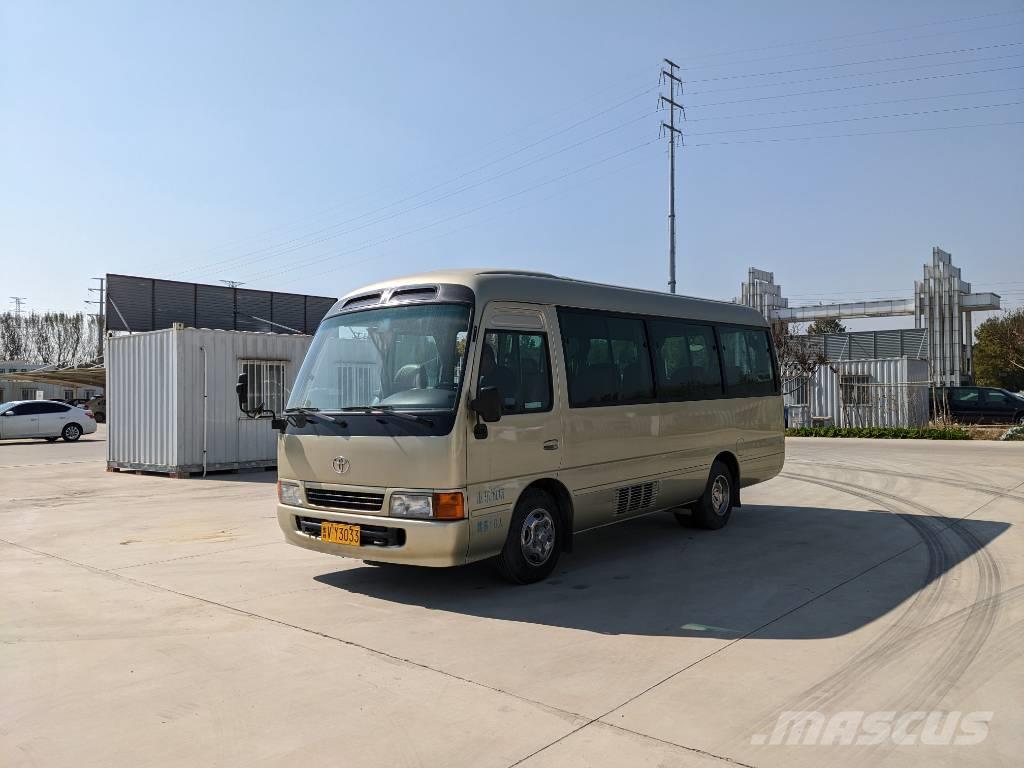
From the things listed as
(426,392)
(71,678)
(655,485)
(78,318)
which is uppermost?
(78,318)

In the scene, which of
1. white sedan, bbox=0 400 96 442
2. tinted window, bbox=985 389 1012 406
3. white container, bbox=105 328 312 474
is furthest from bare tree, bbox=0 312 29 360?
tinted window, bbox=985 389 1012 406

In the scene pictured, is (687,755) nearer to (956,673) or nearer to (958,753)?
(958,753)

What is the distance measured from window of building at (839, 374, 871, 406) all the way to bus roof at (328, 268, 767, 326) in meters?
24.1

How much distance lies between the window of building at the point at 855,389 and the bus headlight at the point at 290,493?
90.6 feet

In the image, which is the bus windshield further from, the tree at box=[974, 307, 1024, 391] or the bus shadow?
the tree at box=[974, 307, 1024, 391]

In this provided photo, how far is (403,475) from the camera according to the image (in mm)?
6691

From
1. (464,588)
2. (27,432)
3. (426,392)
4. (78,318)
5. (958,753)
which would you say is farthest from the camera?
(78,318)

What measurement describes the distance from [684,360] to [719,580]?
9.72 ft

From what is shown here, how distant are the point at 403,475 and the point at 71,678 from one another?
8.64 feet

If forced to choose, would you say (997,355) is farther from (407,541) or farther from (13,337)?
(13,337)

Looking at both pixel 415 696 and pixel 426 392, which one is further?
pixel 426 392

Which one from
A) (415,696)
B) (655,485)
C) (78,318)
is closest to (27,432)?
(655,485)

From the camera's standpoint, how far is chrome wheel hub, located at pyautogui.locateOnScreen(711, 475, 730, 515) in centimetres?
1023

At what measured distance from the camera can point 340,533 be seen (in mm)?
7082
